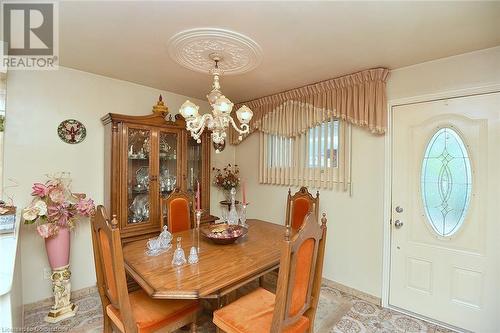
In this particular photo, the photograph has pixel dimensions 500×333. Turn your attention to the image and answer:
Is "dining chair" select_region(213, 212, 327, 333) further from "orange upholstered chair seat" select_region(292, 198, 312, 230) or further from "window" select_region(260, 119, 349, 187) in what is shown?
"window" select_region(260, 119, 349, 187)

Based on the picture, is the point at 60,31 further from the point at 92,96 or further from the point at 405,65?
the point at 405,65

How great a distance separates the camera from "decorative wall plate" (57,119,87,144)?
97.9 inches

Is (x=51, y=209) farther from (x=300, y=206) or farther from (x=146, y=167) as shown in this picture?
(x=300, y=206)

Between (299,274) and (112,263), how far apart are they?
1.04 metres

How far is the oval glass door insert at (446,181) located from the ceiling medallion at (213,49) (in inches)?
73.5

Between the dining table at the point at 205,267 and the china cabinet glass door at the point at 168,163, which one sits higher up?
the china cabinet glass door at the point at 168,163

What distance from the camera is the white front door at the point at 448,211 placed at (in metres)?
1.97

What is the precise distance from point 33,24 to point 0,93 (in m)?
0.85

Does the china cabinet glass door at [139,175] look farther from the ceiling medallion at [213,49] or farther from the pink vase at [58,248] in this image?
the ceiling medallion at [213,49]

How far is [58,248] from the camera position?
2.20 m

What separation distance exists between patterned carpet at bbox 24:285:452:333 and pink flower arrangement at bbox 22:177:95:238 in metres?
0.79

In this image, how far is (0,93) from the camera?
82.4 inches

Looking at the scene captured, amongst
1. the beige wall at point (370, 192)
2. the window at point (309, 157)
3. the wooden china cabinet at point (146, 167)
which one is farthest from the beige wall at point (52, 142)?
the beige wall at point (370, 192)

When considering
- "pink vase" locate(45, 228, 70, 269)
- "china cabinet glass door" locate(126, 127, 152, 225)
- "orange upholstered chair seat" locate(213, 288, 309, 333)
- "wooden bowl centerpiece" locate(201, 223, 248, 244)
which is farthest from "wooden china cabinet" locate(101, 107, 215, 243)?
"orange upholstered chair seat" locate(213, 288, 309, 333)
